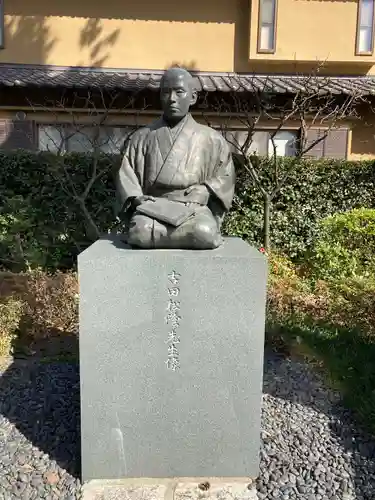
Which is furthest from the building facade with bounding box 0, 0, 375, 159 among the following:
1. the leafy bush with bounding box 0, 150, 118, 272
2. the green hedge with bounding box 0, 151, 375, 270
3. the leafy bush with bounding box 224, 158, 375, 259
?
the leafy bush with bounding box 0, 150, 118, 272

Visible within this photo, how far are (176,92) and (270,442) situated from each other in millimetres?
2498

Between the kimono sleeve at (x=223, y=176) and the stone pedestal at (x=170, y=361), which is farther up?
the kimono sleeve at (x=223, y=176)

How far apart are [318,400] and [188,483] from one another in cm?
142

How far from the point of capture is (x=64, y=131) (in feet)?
28.4

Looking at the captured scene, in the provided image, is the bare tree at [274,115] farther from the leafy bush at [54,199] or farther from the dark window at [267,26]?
the leafy bush at [54,199]

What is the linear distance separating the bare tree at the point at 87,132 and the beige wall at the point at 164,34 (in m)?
1.60

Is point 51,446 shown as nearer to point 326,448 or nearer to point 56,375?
point 56,375

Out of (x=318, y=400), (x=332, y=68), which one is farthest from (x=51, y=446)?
(x=332, y=68)

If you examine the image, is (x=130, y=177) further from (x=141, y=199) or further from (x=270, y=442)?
(x=270, y=442)

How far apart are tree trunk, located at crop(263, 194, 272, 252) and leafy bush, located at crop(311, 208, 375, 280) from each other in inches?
32.0

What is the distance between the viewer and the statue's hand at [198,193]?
285cm

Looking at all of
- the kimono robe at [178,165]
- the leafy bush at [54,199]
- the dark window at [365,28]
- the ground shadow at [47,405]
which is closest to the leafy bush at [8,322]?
the ground shadow at [47,405]

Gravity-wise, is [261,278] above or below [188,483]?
above

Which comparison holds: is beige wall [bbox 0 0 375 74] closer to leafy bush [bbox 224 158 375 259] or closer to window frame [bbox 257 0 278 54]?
window frame [bbox 257 0 278 54]
